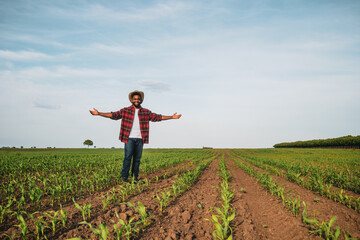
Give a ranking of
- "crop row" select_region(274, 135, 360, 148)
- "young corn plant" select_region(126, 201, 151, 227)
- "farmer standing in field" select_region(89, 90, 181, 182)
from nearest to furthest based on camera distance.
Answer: "young corn plant" select_region(126, 201, 151, 227) < "farmer standing in field" select_region(89, 90, 181, 182) < "crop row" select_region(274, 135, 360, 148)

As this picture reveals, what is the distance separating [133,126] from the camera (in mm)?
5887

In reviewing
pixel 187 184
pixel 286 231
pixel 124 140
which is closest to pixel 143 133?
pixel 124 140

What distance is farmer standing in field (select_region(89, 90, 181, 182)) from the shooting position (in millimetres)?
5820

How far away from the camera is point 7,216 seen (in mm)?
3750

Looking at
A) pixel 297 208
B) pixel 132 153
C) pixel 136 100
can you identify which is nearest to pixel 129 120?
pixel 136 100

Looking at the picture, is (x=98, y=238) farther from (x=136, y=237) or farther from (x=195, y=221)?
(x=195, y=221)

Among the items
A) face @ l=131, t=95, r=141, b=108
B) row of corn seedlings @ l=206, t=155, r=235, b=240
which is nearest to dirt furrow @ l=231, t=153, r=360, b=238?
row of corn seedlings @ l=206, t=155, r=235, b=240

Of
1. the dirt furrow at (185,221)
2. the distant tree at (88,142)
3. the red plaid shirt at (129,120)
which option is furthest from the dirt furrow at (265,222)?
the distant tree at (88,142)

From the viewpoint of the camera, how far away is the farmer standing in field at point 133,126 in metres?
5.82

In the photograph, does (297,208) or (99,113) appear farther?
(99,113)

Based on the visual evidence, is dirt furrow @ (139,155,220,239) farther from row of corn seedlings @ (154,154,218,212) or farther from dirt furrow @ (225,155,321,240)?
dirt furrow @ (225,155,321,240)

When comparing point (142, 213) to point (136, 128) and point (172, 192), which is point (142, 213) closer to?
point (172, 192)

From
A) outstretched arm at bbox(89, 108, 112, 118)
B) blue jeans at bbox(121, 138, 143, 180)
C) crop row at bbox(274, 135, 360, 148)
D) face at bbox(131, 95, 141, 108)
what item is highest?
face at bbox(131, 95, 141, 108)

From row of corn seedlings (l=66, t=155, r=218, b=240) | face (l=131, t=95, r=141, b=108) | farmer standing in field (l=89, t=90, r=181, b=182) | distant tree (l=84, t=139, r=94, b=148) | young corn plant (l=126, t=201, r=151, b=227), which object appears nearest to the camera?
row of corn seedlings (l=66, t=155, r=218, b=240)
